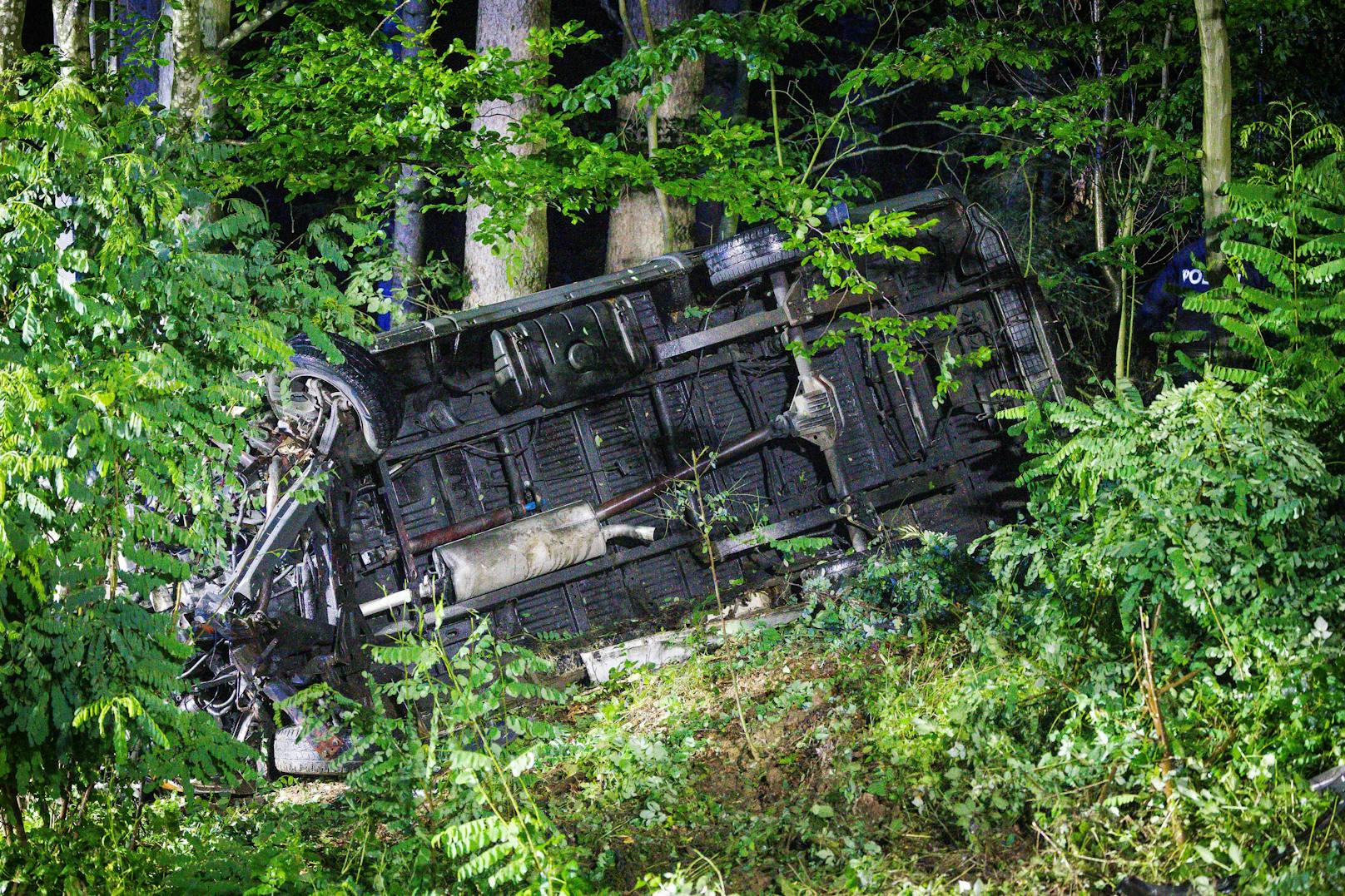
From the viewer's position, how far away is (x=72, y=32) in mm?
7074

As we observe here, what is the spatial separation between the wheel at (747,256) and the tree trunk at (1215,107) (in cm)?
318

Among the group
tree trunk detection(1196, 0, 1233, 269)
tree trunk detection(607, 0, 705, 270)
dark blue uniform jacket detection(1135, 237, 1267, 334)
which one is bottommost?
dark blue uniform jacket detection(1135, 237, 1267, 334)

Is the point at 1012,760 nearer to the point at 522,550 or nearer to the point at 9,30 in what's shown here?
the point at 522,550

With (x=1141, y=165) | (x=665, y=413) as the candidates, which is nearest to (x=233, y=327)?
(x=665, y=413)

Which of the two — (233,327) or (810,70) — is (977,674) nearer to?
(233,327)

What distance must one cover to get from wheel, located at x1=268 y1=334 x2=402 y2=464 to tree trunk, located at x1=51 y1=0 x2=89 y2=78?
2.13m

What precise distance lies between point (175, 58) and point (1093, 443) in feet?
20.4

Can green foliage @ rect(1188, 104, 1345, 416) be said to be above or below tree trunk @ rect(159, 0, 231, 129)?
below

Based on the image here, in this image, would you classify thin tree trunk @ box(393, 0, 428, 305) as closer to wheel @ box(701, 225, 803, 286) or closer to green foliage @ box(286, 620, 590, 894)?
wheel @ box(701, 225, 803, 286)

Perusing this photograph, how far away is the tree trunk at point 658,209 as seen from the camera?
11805mm

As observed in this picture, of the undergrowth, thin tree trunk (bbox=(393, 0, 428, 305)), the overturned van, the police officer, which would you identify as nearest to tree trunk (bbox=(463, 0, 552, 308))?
thin tree trunk (bbox=(393, 0, 428, 305))

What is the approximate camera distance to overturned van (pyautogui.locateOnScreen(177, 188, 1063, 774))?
773cm

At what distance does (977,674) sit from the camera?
5938mm

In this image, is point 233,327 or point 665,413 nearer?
point 233,327
